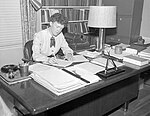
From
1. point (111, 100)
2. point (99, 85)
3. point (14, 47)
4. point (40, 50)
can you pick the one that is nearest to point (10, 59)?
point (14, 47)

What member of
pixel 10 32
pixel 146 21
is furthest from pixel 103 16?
pixel 146 21

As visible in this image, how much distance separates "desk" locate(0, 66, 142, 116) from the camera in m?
1.12

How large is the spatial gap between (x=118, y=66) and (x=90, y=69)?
12.0 inches

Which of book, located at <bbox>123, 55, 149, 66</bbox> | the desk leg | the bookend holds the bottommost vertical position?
the desk leg

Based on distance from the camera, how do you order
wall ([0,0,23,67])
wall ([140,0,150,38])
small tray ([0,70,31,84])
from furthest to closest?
1. wall ([140,0,150,38])
2. wall ([0,0,23,67])
3. small tray ([0,70,31,84])

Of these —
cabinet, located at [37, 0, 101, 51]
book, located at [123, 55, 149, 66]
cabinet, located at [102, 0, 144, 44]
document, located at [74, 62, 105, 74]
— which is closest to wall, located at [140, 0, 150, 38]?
cabinet, located at [102, 0, 144, 44]

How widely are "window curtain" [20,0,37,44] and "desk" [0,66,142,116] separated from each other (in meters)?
1.71

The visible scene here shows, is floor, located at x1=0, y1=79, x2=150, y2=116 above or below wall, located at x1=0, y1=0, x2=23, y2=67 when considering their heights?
below

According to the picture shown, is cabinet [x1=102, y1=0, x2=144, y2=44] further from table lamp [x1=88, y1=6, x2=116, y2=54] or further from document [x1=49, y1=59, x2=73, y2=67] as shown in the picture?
document [x1=49, y1=59, x2=73, y2=67]

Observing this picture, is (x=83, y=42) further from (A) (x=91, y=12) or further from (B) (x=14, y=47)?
(B) (x=14, y=47)

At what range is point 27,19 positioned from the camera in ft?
10.0

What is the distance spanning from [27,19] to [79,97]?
207cm

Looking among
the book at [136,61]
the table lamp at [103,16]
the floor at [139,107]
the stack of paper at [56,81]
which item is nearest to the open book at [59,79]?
the stack of paper at [56,81]

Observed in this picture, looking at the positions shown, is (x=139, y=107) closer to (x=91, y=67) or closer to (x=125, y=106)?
(x=125, y=106)
